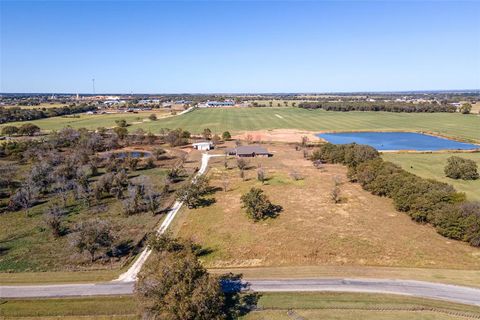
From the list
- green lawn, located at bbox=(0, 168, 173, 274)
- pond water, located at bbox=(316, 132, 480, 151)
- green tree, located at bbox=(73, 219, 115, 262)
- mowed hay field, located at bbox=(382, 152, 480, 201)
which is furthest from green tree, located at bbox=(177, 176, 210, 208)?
pond water, located at bbox=(316, 132, 480, 151)

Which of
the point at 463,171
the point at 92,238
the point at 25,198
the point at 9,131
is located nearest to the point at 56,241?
the point at 92,238

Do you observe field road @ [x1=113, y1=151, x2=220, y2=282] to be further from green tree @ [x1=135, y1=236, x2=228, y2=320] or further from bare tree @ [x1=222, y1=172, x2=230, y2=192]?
bare tree @ [x1=222, y1=172, x2=230, y2=192]

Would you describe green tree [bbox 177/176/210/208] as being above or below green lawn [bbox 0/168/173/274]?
above

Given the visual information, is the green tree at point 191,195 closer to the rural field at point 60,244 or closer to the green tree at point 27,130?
the rural field at point 60,244

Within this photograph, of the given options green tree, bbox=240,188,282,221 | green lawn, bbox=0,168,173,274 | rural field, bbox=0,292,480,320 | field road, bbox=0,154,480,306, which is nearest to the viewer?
rural field, bbox=0,292,480,320

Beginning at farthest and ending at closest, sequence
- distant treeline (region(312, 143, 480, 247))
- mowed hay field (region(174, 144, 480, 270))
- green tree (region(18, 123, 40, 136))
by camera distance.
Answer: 1. green tree (region(18, 123, 40, 136))
2. distant treeline (region(312, 143, 480, 247))
3. mowed hay field (region(174, 144, 480, 270))

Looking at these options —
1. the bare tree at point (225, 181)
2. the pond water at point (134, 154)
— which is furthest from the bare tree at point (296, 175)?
the pond water at point (134, 154)

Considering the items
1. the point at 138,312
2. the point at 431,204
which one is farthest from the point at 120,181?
the point at 431,204
